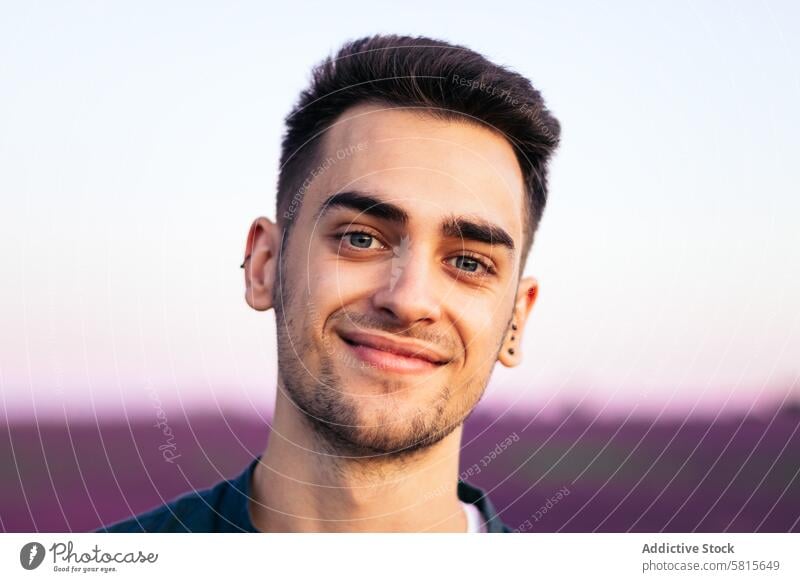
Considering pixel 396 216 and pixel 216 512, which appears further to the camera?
pixel 216 512

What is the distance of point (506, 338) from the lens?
2.92 m

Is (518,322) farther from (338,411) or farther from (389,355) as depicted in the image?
(338,411)

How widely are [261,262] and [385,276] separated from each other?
0.44 meters

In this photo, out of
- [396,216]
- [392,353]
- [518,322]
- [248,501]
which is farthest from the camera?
[518,322]

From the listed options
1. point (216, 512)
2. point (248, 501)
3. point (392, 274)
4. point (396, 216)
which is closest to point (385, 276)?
point (392, 274)

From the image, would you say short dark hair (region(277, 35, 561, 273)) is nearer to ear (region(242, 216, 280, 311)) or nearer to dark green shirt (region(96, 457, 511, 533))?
ear (region(242, 216, 280, 311))

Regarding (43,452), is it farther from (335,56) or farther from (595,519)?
(595,519)

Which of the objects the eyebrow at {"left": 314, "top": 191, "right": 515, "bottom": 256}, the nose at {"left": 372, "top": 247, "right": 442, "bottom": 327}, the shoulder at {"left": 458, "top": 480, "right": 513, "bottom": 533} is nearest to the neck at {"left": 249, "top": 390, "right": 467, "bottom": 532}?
the shoulder at {"left": 458, "top": 480, "right": 513, "bottom": 533}

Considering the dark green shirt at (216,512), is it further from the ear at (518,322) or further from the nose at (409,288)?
the nose at (409,288)

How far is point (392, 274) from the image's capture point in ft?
8.77

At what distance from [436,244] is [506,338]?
47 cm

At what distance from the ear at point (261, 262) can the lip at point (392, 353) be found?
0.31m
